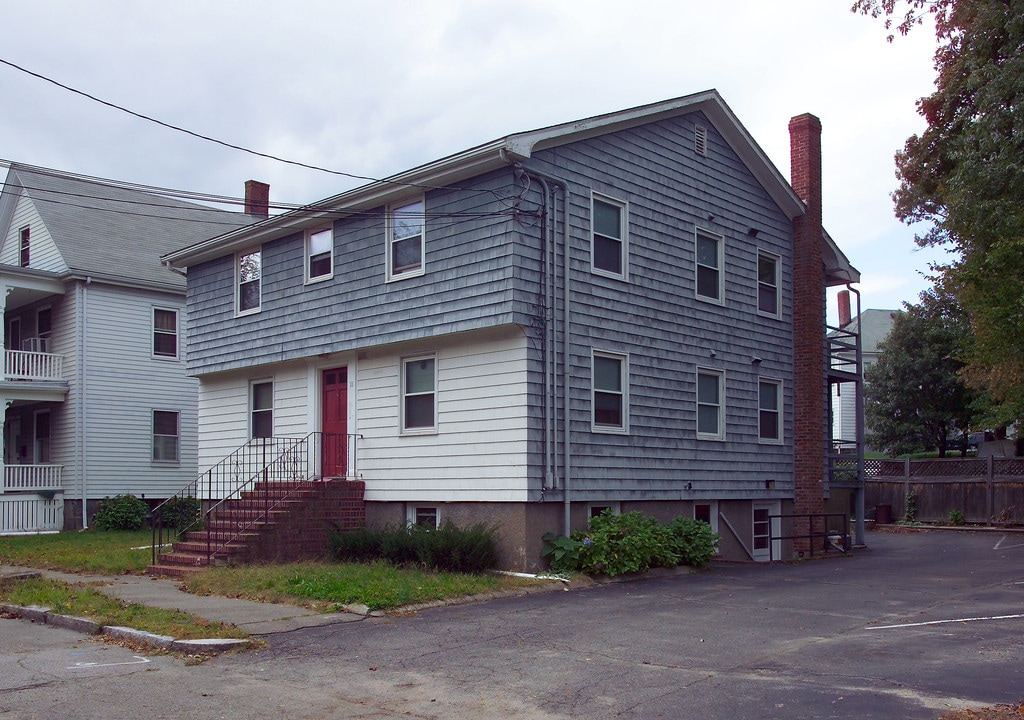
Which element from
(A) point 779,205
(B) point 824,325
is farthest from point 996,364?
(A) point 779,205

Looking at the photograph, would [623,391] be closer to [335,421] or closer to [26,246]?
[335,421]

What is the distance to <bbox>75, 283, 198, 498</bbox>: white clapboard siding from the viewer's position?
2761 cm

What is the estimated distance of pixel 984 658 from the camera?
9125mm

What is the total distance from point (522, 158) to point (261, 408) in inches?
346

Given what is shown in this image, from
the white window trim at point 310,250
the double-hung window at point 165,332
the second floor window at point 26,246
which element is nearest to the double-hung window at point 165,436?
the double-hung window at point 165,332

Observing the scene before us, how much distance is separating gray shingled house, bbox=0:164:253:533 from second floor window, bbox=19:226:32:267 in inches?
1.5

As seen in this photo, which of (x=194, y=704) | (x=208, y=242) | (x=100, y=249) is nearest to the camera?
(x=194, y=704)

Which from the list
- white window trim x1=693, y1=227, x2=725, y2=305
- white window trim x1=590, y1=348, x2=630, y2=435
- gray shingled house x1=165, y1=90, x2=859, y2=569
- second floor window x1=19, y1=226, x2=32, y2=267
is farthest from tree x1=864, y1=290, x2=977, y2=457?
→ second floor window x1=19, y1=226, x2=32, y2=267

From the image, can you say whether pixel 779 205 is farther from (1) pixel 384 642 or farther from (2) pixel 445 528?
(1) pixel 384 642

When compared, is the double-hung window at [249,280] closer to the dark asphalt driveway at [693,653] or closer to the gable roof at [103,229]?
the gable roof at [103,229]

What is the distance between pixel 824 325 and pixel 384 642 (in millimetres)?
15381

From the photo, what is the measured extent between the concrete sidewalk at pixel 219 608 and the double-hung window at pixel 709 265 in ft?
35.1

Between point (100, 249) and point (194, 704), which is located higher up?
point (100, 249)

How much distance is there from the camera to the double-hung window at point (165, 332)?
95.8 feet
